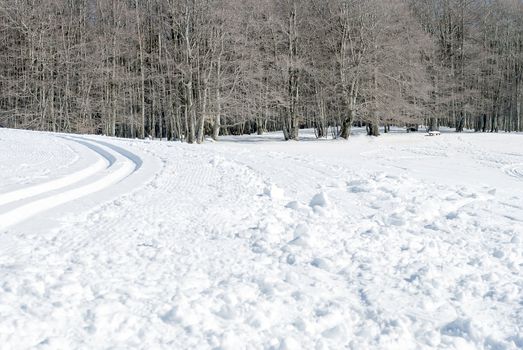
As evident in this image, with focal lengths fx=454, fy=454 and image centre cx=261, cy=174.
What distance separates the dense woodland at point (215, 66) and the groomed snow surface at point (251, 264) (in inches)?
786

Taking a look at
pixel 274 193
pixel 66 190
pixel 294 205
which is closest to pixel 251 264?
pixel 294 205

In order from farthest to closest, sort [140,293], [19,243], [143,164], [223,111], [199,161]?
[223,111] < [199,161] < [143,164] < [19,243] < [140,293]

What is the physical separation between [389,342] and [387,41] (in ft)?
95.9

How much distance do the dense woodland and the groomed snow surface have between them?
1997cm

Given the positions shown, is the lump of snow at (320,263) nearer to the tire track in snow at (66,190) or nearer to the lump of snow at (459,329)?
the lump of snow at (459,329)

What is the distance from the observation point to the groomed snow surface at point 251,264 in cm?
288

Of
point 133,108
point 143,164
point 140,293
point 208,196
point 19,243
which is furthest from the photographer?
point 133,108

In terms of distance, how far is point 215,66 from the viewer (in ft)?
94.4

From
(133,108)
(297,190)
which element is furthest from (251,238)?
(133,108)

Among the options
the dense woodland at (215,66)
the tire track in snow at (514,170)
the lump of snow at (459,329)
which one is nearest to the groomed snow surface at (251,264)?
the lump of snow at (459,329)

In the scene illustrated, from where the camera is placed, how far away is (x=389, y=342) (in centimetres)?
→ 292

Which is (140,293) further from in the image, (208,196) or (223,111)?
(223,111)

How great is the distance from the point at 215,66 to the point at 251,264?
26.1 m

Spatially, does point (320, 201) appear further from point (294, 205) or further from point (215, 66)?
point (215, 66)
